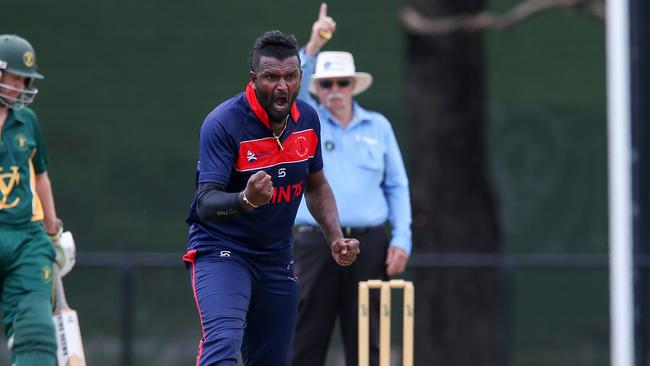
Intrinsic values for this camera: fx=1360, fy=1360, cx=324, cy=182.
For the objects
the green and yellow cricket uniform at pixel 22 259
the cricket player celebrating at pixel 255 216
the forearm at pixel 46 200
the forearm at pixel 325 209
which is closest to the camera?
the cricket player celebrating at pixel 255 216

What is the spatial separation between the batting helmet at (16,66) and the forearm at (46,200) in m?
0.43

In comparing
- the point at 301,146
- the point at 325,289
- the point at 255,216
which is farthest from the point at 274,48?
the point at 325,289

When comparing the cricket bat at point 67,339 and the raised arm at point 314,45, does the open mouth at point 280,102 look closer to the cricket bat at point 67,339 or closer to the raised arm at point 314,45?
the raised arm at point 314,45

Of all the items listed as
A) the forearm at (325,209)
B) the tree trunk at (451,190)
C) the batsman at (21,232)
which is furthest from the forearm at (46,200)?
the tree trunk at (451,190)

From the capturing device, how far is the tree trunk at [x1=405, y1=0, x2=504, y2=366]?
1106cm

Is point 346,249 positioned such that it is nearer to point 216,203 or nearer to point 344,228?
point 216,203

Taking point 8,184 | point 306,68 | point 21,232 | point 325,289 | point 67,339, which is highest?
point 306,68

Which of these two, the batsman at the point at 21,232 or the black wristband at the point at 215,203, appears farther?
the batsman at the point at 21,232

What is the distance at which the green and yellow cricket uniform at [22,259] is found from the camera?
21.8ft

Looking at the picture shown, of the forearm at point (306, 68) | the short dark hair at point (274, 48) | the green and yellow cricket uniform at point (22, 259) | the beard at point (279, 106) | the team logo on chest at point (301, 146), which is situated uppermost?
the forearm at point (306, 68)

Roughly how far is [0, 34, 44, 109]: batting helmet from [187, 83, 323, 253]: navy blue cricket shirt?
1.33m

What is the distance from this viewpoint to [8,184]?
6730mm

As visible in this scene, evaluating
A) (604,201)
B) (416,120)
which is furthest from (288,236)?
(604,201)

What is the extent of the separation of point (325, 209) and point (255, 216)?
45 cm
